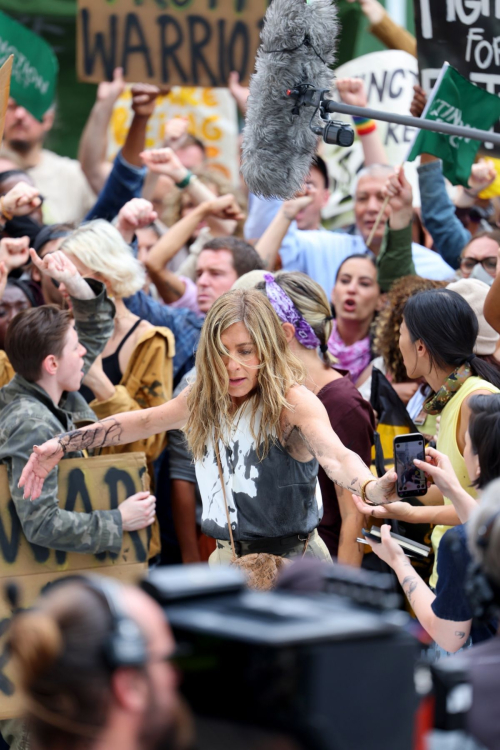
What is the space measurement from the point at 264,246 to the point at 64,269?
5.85ft

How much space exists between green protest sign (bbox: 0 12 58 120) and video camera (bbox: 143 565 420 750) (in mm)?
5508

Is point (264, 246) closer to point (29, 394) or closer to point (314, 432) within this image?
point (29, 394)

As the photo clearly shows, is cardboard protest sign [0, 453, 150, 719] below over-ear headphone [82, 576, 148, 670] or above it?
below

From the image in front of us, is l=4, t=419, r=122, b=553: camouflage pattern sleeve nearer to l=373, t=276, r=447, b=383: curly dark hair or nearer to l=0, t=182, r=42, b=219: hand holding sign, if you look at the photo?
l=0, t=182, r=42, b=219: hand holding sign

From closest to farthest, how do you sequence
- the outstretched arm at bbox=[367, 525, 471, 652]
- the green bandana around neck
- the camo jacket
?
the outstretched arm at bbox=[367, 525, 471, 652] → the green bandana around neck → the camo jacket

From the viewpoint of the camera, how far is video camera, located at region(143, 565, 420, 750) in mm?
1387

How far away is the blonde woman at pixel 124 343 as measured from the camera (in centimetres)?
479

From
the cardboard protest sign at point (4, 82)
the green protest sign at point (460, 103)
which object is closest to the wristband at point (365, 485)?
the cardboard protest sign at point (4, 82)

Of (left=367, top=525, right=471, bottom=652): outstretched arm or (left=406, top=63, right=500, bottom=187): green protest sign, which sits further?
(left=406, top=63, right=500, bottom=187): green protest sign

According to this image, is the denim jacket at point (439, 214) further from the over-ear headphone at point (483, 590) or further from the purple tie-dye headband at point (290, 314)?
the over-ear headphone at point (483, 590)

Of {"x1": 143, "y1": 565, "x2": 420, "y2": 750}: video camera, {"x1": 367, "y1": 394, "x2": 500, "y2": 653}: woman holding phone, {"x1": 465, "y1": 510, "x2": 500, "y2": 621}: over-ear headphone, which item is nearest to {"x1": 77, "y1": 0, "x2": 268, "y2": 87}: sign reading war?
{"x1": 367, "y1": 394, "x2": 500, "y2": 653}: woman holding phone

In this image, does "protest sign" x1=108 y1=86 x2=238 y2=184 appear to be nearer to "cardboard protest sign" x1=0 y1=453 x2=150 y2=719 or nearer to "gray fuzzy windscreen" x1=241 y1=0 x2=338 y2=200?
"cardboard protest sign" x1=0 y1=453 x2=150 y2=719

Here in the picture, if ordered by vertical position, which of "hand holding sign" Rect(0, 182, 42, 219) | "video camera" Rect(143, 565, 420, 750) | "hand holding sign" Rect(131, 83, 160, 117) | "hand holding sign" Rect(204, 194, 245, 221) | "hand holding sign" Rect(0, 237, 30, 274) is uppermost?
"video camera" Rect(143, 565, 420, 750)

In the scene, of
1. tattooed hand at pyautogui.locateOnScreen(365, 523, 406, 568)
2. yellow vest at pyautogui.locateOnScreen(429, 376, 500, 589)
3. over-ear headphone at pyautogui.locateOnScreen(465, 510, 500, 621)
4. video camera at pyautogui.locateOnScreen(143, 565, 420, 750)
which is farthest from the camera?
yellow vest at pyautogui.locateOnScreen(429, 376, 500, 589)
